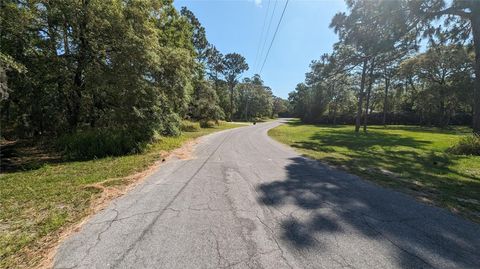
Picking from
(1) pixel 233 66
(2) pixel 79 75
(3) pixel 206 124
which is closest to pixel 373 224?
(2) pixel 79 75

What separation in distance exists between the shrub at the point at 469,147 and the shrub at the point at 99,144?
595 inches

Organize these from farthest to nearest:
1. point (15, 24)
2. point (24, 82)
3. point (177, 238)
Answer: point (24, 82), point (15, 24), point (177, 238)

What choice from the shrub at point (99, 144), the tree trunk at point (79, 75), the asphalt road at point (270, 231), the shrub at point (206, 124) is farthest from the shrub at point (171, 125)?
the shrub at point (206, 124)

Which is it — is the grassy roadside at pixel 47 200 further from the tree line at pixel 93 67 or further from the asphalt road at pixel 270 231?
the tree line at pixel 93 67

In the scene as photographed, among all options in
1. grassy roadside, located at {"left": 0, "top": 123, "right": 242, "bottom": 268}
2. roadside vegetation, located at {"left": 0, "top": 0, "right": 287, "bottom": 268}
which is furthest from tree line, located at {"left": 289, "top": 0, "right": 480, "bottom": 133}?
grassy roadside, located at {"left": 0, "top": 123, "right": 242, "bottom": 268}

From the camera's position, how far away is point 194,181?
6.32m

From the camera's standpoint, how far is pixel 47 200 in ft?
16.3

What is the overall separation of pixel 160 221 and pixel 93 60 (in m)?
12.0

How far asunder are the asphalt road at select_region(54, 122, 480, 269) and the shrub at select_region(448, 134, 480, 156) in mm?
9673

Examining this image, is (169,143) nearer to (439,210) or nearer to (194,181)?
(194,181)

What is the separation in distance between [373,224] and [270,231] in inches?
63.1

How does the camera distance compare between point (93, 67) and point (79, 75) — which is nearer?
point (93, 67)

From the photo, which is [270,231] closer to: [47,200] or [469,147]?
[47,200]

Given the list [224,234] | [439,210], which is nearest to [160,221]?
[224,234]
